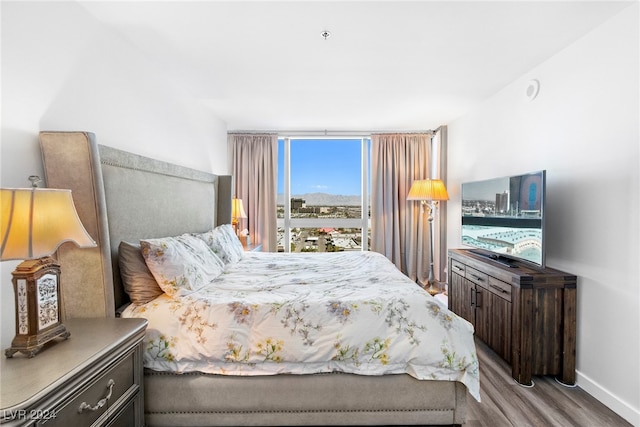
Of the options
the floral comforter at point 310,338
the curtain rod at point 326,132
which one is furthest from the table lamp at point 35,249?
the curtain rod at point 326,132

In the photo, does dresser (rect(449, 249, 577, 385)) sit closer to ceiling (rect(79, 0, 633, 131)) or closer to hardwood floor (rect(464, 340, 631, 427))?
hardwood floor (rect(464, 340, 631, 427))

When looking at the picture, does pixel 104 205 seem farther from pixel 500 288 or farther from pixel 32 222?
pixel 500 288

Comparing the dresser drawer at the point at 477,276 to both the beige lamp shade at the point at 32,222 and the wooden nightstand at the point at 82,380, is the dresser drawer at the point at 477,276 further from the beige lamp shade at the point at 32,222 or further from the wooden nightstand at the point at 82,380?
the beige lamp shade at the point at 32,222

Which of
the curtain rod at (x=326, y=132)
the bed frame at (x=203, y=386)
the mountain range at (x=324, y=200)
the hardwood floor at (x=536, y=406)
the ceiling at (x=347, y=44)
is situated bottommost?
the hardwood floor at (x=536, y=406)

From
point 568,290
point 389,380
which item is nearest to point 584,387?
point 568,290

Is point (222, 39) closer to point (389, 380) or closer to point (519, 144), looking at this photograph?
point (389, 380)

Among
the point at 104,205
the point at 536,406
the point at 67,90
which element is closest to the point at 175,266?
the point at 104,205

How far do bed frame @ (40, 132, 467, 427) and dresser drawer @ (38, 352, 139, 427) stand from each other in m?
0.33

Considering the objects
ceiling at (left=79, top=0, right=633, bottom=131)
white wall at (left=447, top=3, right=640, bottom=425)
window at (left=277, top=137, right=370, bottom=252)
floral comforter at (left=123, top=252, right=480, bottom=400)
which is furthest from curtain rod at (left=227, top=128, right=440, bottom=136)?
floral comforter at (left=123, top=252, right=480, bottom=400)

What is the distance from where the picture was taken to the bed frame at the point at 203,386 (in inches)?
61.8

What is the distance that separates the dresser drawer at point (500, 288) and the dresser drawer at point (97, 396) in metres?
2.45

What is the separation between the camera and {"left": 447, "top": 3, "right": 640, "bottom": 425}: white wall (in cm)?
187

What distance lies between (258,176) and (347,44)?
2.83 meters

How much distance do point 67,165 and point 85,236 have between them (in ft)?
1.68
